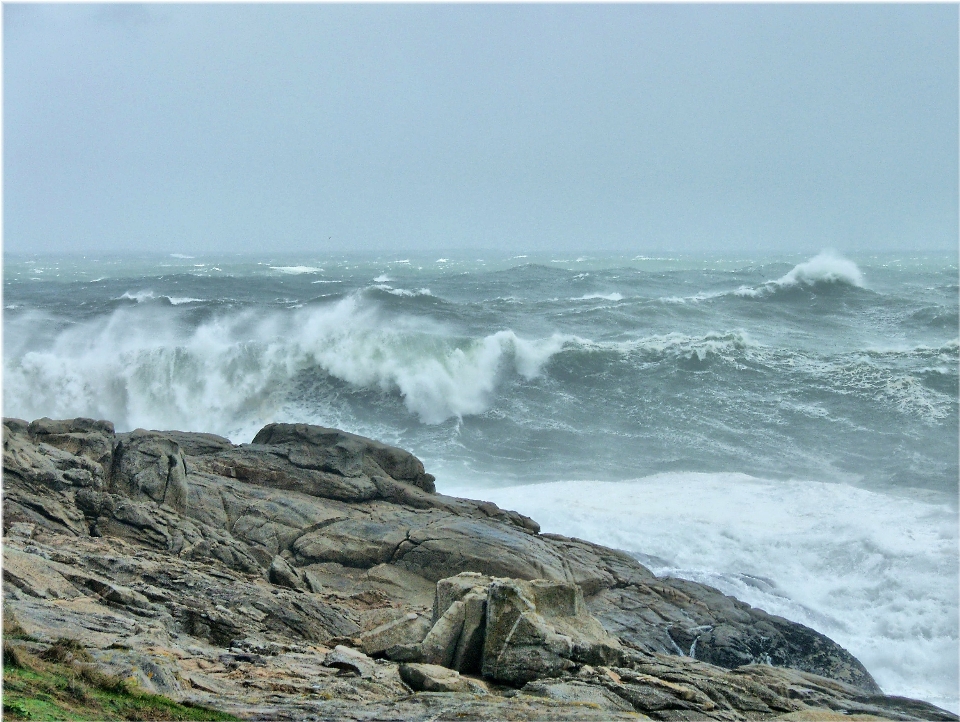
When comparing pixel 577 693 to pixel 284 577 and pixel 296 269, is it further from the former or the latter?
pixel 296 269

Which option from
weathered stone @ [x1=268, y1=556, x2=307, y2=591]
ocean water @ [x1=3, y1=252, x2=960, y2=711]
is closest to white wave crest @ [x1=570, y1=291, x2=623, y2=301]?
ocean water @ [x1=3, y1=252, x2=960, y2=711]

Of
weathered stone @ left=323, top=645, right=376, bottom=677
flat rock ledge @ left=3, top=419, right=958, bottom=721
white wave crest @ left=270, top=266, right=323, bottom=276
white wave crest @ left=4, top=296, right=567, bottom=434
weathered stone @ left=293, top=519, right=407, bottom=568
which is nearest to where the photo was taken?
flat rock ledge @ left=3, top=419, right=958, bottom=721

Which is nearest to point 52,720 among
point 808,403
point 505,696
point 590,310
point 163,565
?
point 505,696

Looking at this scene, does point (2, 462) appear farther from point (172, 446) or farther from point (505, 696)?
point (505, 696)

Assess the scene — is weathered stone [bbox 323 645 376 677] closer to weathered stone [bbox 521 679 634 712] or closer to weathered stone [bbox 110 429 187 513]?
weathered stone [bbox 521 679 634 712]

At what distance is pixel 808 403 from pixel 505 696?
20549 mm

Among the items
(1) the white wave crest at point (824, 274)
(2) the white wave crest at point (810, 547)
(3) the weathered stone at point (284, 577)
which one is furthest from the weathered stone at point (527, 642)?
(1) the white wave crest at point (824, 274)

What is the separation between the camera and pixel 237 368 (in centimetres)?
2775

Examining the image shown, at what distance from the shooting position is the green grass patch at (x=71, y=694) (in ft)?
17.0

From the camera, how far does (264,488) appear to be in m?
12.6

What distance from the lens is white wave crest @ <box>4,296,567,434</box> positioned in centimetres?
2542

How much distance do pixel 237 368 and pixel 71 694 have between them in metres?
23.0

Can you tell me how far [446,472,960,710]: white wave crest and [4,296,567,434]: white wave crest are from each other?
29.2 ft

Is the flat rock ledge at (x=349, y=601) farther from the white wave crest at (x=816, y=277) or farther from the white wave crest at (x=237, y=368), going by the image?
the white wave crest at (x=816, y=277)
